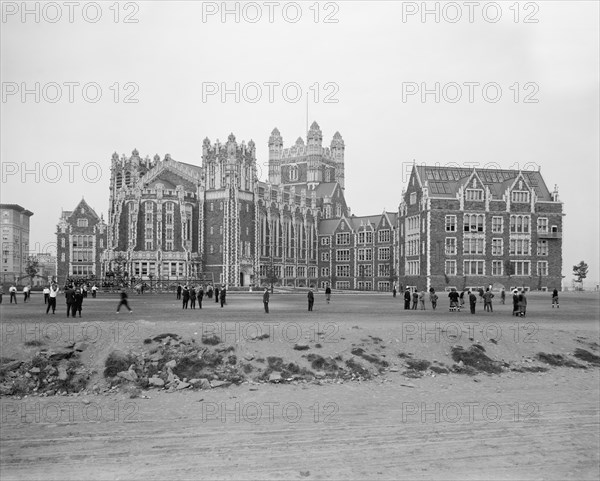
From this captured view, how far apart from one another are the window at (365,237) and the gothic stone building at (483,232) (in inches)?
1050

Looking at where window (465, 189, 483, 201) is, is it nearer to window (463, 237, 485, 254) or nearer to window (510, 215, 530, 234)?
window (510, 215, 530, 234)

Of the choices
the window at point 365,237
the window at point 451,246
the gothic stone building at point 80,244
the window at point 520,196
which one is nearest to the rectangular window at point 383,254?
the window at point 365,237

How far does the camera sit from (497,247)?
8719 centimetres

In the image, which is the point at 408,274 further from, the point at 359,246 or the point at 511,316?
the point at 511,316

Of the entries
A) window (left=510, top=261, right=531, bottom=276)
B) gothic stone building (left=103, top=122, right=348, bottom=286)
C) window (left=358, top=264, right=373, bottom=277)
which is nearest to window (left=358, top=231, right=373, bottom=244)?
window (left=358, top=264, right=373, bottom=277)

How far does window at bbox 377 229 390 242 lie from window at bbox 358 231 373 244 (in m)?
2.77

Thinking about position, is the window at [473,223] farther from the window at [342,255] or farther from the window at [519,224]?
the window at [342,255]

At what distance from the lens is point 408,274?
92938 mm

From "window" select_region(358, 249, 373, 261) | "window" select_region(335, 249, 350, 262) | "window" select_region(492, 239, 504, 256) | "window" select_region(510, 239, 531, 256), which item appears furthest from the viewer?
"window" select_region(335, 249, 350, 262)

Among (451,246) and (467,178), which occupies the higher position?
(467,178)

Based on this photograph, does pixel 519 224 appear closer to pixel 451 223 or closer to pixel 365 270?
pixel 451 223

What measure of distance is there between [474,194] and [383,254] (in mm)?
29505

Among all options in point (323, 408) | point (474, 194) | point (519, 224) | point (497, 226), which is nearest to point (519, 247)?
point (519, 224)

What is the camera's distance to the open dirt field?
53.8ft
